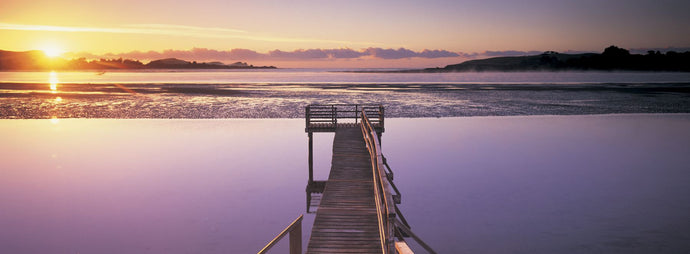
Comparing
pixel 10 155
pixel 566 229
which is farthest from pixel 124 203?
pixel 566 229

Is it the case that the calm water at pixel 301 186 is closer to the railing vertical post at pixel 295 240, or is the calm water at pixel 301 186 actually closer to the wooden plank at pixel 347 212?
the wooden plank at pixel 347 212

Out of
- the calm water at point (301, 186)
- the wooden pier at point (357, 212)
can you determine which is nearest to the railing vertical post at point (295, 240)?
the wooden pier at point (357, 212)

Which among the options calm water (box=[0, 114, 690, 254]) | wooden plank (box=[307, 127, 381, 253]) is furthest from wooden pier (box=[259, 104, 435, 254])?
calm water (box=[0, 114, 690, 254])

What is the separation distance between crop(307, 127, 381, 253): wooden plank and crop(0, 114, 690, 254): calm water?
2900 millimetres

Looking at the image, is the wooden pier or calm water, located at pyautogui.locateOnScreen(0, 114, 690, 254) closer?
the wooden pier

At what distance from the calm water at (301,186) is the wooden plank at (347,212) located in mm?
2900

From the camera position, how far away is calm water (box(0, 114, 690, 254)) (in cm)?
1478

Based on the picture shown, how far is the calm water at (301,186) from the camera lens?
1478 cm

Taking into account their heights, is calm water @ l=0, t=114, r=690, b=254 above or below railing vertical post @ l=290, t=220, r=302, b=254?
below

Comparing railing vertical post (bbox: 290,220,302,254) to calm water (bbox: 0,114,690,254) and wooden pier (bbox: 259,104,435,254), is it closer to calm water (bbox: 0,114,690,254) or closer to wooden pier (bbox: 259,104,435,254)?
wooden pier (bbox: 259,104,435,254)

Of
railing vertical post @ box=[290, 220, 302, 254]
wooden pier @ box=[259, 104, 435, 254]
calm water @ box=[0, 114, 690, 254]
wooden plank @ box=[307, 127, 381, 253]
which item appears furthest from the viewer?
calm water @ box=[0, 114, 690, 254]

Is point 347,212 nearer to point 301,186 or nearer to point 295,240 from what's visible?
point 295,240

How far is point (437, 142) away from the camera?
3105 cm

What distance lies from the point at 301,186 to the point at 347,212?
10043 millimetres
